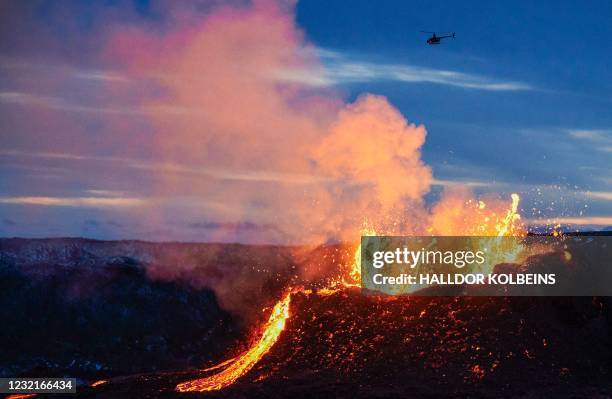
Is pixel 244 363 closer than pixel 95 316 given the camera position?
Yes

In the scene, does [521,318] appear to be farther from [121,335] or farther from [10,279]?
[10,279]

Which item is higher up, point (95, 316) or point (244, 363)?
point (95, 316)

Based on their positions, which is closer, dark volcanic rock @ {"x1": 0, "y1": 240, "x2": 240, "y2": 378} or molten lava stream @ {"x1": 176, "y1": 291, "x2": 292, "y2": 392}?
molten lava stream @ {"x1": 176, "y1": 291, "x2": 292, "y2": 392}

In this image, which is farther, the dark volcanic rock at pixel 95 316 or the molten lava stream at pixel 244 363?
the dark volcanic rock at pixel 95 316

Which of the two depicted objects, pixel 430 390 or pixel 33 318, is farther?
pixel 33 318

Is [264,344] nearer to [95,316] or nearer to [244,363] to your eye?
[244,363]

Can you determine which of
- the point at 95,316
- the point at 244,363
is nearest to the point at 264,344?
the point at 244,363

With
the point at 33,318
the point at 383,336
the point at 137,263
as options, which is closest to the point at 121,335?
the point at 33,318

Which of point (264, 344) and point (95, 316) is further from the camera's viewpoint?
point (95, 316)
